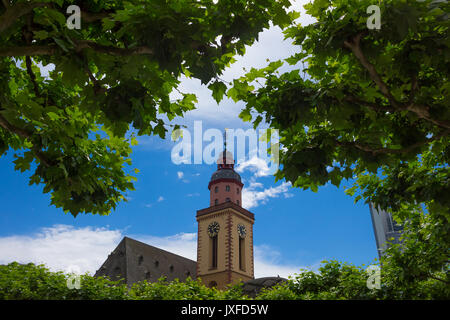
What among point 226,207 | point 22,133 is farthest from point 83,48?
point 226,207

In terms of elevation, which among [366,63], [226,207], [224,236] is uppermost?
[226,207]

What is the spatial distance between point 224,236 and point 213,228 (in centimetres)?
324

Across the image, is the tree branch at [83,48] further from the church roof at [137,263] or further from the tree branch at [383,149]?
the church roof at [137,263]

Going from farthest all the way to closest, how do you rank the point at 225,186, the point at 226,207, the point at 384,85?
1. the point at 225,186
2. the point at 226,207
3. the point at 384,85

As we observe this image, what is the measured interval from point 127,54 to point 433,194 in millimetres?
6648

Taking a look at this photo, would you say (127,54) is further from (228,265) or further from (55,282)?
(228,265)

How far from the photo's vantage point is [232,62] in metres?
6.30

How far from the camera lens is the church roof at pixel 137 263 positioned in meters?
50.9

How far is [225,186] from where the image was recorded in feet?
228

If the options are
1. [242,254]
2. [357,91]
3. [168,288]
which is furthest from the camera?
[242,254]

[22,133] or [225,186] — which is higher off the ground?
[225,186]

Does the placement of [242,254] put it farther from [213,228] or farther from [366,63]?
[366,63]

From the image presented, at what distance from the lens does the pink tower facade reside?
6881 centimetres
